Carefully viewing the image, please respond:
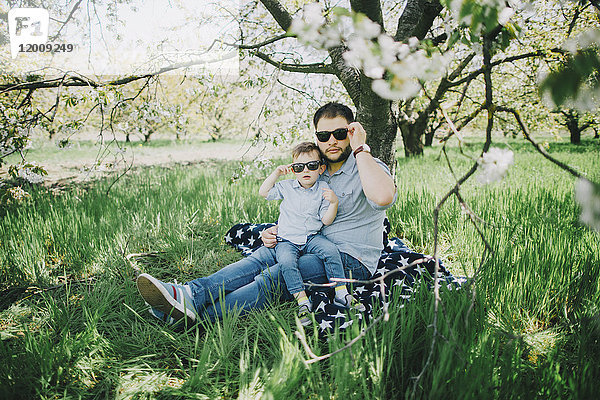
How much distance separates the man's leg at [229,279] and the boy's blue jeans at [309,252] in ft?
0.42

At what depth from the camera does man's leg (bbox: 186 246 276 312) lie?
2000 mm

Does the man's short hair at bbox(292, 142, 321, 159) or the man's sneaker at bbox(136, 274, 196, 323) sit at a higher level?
the man's short hair at bbox(292, 142, 321, 159)

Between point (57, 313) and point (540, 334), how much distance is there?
8.36ft

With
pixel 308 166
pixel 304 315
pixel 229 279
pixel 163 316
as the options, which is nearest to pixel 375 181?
pixel 308 166

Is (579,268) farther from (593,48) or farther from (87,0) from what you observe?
(87,0)

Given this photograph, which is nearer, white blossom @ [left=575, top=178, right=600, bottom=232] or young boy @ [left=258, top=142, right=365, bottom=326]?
white blossom @ [left=575, top=178, right=600, bottom=232]

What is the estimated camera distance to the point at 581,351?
142 centimetres

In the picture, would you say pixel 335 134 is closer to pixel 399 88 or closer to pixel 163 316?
pixel 399 88

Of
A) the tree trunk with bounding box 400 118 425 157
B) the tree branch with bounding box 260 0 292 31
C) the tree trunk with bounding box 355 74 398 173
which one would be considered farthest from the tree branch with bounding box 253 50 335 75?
the tree trunk with bounding box 400 118 425 157

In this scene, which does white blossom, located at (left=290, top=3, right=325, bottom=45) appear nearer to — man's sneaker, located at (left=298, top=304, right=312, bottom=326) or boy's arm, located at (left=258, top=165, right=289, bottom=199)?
boy's arm, located at (left=258, top=165, right=289, bottom=199)

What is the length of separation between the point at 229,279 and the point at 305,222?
23.7 inches

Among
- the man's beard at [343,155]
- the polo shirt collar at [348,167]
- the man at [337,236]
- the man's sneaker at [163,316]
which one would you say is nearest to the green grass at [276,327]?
the man's sneaker at [163,316]

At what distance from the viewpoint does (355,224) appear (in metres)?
2.19

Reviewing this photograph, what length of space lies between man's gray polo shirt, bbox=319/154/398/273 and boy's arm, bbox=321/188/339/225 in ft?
0.35
